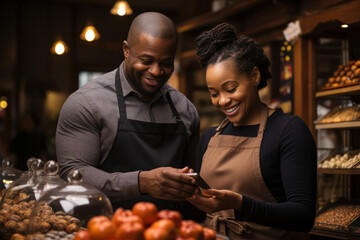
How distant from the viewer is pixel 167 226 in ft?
4.38

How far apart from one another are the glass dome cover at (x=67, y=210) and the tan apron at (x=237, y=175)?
0.59 metres

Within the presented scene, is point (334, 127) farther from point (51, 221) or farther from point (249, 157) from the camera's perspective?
point (51, 221)

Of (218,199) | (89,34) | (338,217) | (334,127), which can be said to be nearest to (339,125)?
(334,127)

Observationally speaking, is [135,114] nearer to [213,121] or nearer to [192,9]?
[213,121]

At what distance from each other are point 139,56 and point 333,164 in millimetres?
1824

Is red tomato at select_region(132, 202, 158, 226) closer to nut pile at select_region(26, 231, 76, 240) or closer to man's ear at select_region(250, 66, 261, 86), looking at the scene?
nut pile at select_region(26, 231, 76, 240)

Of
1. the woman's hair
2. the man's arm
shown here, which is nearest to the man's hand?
the man's arm

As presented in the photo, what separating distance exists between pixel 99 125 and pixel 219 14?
10.5ft

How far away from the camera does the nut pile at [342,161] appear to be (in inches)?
131

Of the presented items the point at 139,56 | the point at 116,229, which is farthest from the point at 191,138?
the point at 116,229

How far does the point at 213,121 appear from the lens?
586cm

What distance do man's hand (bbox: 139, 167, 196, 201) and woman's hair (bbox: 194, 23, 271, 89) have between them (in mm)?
534

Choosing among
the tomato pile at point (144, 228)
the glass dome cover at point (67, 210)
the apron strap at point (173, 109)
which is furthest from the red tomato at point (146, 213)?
the apron strap at point (173, 109)

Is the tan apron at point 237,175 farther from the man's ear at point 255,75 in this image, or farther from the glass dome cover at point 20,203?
the glass dome cover at point 20,203
